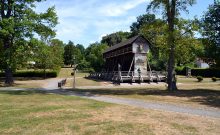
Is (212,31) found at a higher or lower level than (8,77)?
higher

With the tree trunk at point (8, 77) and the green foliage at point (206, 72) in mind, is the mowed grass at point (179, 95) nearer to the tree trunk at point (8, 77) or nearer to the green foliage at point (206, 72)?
the tree trunk at point (8, 77)

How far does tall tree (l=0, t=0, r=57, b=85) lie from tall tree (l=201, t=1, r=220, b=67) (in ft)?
66.4

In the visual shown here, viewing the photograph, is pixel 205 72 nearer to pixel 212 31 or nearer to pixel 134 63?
pixel 134 63

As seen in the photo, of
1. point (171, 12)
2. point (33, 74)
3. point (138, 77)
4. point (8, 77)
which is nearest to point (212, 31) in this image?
point (171, 12)

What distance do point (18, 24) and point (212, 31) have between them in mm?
23990

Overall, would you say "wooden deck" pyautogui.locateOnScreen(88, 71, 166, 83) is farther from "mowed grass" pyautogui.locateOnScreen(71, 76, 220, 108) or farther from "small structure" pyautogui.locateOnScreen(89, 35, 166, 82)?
"mowed grass" pyautogui.locateOnScreen(71, 76, 220, 108)

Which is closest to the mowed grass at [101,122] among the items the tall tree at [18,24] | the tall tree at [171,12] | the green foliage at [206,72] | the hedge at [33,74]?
the tall tree at [171,12]

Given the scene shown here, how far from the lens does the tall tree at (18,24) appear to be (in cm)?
4322

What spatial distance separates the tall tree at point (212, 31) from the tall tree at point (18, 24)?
2024 cm

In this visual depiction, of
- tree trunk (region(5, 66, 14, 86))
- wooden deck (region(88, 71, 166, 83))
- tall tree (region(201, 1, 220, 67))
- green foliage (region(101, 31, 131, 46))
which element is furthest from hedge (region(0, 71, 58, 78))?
green foliage (region(101, 31, 131, 46))

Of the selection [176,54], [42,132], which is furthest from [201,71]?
[42,132]

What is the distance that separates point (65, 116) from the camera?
15.5 meters

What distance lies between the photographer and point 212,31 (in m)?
33.2

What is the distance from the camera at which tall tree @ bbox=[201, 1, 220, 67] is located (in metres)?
32.7
